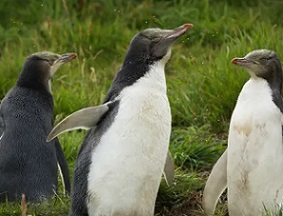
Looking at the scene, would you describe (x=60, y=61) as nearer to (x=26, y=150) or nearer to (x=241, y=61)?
(x=26, y=150)

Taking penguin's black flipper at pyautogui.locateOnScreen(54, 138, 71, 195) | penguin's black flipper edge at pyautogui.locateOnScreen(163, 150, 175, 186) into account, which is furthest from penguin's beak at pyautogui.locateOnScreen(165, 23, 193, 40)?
penguin's black flipper at pyautogui.locateOnScreen(54, 138, 71, 195)

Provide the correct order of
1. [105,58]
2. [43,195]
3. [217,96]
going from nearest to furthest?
[43,195] → [217,96] → [105,58]

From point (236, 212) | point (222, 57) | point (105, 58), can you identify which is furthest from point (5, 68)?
point (236, 212)

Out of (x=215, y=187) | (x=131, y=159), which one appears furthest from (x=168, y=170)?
(x=131, y=159)

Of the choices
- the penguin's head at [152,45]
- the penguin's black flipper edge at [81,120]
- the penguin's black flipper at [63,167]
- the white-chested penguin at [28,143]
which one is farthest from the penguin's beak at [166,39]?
the penguin's black flipper at [63,167]

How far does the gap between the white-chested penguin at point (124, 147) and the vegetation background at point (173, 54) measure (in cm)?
46

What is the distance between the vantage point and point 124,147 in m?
6.47

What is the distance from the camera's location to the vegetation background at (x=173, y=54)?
26.4ft

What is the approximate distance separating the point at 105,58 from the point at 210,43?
3.08 ft

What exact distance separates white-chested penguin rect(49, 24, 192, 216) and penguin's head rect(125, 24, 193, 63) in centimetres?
9

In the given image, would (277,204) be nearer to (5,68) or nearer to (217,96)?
(217,96)

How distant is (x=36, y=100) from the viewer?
7.30m

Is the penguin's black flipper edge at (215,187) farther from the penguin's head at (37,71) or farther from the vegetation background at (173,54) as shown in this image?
the penguin's head at (37,71)

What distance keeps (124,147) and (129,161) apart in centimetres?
8
